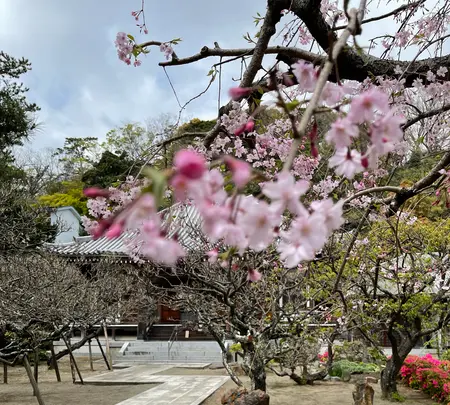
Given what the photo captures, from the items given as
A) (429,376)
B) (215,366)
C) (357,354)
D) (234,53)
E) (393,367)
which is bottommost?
(215,366)

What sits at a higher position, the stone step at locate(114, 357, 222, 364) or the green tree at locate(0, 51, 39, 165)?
the green tree at locate(0, 51, 39, 165)

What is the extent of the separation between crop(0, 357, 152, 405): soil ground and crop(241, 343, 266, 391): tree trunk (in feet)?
10.4

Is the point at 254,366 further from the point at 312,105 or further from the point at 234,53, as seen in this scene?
the point at 312,105

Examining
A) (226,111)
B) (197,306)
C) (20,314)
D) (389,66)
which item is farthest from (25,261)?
(389,66)

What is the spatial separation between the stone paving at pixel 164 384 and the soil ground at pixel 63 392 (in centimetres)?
31

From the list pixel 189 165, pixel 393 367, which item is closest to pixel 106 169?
pixel 393 367

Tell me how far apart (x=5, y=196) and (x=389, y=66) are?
9.34 metres

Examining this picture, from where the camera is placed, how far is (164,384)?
32.0ft

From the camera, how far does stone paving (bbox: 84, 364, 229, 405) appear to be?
26.6 ft

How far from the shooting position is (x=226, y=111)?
2822mm

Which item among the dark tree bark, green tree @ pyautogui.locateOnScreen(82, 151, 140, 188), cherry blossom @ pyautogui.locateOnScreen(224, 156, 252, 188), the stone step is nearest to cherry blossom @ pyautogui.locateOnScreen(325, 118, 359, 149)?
cherry blossom @ pyautogui.locateOnScreen(224, 156, 252, 188)

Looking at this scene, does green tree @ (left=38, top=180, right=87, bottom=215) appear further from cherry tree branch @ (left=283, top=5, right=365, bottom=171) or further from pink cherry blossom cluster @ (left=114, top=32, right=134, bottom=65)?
cherry tree branch @ (left=283, top=5, right=365, bottom=171)

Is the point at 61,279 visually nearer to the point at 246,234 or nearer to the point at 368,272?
the point at 368,272

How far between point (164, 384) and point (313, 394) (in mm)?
3080
